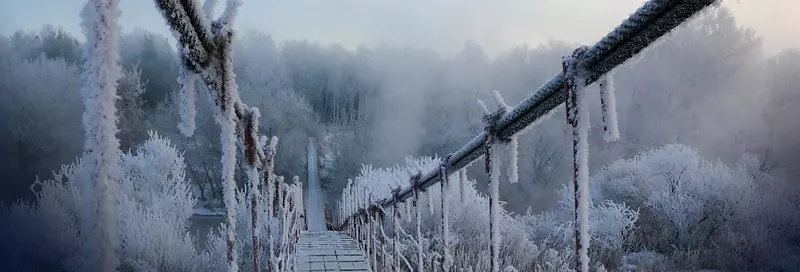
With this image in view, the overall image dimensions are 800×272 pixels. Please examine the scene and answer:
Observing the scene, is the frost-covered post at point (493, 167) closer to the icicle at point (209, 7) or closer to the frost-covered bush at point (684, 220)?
the icicle at point (209, 7)

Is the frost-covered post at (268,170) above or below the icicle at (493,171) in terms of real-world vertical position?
above

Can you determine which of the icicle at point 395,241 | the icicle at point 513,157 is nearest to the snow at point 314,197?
the icicle at point 395,241

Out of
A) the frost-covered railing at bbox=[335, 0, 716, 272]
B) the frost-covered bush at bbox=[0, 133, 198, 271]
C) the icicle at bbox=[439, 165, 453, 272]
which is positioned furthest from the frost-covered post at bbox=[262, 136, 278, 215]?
the frost-covered bush at bbox=[0, 133, 198, 271]

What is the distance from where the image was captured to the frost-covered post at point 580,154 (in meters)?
1.15

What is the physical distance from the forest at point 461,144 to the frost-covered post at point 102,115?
1 cm

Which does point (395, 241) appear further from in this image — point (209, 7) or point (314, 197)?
point (314, 197)

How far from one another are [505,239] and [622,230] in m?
4.27

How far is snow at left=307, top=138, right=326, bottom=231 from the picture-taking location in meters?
23.3

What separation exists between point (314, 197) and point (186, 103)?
28.0m

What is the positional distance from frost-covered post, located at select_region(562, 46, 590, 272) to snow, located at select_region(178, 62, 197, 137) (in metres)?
0.78

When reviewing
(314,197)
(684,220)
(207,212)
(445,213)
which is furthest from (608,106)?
(314,197)

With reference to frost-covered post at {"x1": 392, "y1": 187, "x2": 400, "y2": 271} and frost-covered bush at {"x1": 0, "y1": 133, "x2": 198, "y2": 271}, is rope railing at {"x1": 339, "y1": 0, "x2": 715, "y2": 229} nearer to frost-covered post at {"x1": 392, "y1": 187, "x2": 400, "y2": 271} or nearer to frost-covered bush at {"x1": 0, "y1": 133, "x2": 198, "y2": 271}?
frost-covered post at {"x1": 392, "y1": 187, "x2": 400, "y2": 271}

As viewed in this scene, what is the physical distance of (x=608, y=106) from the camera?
1115 mm

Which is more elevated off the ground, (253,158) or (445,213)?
(253,158)
